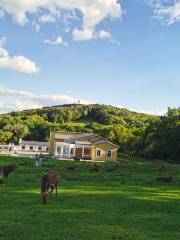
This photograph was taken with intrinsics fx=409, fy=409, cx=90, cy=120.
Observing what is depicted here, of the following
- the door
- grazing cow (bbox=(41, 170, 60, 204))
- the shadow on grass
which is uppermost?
Result: the door

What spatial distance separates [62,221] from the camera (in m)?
16.0

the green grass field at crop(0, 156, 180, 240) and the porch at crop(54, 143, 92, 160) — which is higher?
the porch at crop(54, 143, 92, 160)

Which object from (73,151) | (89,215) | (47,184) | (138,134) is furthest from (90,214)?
(138,134)

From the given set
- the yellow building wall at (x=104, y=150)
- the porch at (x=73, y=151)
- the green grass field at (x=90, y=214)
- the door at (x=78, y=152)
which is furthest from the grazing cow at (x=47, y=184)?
the door at (x=78, y=152)

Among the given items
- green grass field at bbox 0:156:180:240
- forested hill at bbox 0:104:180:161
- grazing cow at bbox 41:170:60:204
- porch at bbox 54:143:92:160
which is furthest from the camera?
forested hill at bbox 0:104:180:161

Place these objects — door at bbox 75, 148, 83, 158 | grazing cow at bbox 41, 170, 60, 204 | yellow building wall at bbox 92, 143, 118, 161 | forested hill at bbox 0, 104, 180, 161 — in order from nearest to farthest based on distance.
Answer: grazing cow at bbox 41, 170, 60, 204
yellow building wall at bbox 92, 143, 118, 161
forested hill at bbox 0, 104, 180, 161
door at bbox 75, 148, 83, 158

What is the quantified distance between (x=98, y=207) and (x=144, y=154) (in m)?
74.7

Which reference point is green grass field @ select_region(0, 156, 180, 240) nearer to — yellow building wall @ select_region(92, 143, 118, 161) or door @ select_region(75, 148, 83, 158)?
yellow building wall @ select_region(92, 143, 118, 161)

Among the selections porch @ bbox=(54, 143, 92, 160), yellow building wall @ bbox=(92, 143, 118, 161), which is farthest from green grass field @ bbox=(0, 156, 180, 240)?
porch @ bbox=(54, 143, 92, 160)

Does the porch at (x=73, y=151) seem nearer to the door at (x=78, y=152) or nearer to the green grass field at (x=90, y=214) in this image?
the door at (x=78, y=152)

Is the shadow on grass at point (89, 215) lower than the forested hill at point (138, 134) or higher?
lower

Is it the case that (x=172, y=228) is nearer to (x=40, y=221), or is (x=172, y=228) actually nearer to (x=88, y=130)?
(x=40, y=221)

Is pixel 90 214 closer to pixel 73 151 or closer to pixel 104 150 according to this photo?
pixel 104 150

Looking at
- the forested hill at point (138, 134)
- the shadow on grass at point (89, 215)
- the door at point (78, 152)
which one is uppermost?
the forested hill at point (138, 134)
